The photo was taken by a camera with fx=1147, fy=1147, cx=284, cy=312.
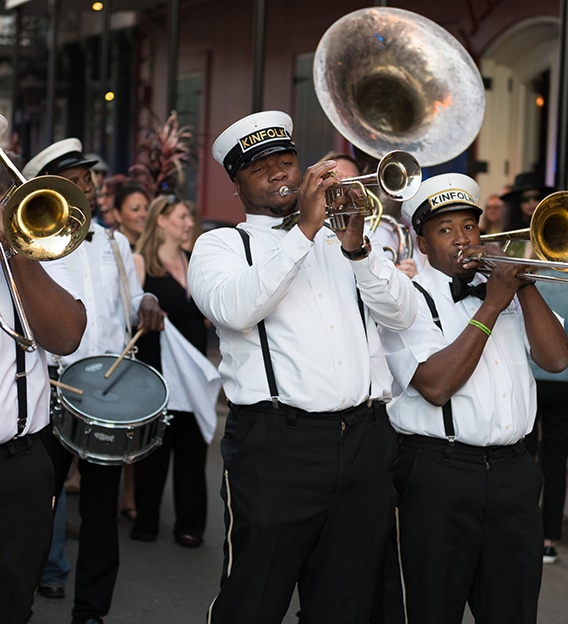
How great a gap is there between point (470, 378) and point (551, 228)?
Result: 592mm

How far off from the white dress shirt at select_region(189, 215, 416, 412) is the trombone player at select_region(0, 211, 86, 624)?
1.58ft

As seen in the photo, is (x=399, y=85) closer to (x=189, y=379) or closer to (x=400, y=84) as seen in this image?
(x=400, y=84)

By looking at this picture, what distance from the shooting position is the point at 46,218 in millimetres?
3092

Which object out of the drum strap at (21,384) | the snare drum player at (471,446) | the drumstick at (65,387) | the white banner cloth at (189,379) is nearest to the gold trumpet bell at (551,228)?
the snare drum player at (471,446)

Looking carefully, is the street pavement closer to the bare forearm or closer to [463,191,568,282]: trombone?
the bare forearm

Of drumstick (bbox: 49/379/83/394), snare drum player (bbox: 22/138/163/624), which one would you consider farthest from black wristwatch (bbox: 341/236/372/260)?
snare drum player (bbox: 22/138/163/624)

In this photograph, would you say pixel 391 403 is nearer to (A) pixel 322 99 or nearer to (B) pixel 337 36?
(A) pixel 322 99

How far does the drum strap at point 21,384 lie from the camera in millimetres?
3266

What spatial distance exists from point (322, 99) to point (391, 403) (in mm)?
1369

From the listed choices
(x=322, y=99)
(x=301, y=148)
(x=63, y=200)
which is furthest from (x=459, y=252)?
(x=301, y=148)

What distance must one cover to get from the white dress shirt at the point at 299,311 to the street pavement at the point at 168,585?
6.32 feet

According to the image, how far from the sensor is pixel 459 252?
12.6ft

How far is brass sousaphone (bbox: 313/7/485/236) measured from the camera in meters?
4.59

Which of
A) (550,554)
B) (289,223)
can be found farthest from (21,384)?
(550,554)
